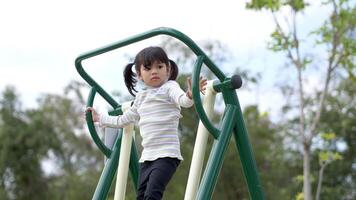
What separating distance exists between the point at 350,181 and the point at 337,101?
7.51 feet

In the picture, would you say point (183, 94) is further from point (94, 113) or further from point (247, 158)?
point (94, 113)

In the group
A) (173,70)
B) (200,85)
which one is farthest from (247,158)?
(173,70)

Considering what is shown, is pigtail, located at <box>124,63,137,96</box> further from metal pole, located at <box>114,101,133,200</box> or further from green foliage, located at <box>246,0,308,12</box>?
green foliage, located at <box>246,0,308,12</box>

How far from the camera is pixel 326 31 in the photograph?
821 centimetres

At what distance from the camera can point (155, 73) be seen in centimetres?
325

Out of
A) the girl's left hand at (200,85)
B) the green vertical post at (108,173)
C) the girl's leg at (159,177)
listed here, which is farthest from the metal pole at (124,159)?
the girl's left hand at (200,85)

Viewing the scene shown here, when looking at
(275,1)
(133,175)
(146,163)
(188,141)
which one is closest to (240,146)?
(146,163)

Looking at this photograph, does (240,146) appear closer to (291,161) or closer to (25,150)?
(291,161)

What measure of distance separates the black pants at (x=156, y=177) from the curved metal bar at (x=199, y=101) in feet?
0.84

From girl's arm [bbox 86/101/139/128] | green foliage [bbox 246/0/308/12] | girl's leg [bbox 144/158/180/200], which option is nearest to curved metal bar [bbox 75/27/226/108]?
girl's arm [bbox 86/101/139/128]

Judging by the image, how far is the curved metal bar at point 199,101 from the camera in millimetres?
2959

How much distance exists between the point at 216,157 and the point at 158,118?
372 mm

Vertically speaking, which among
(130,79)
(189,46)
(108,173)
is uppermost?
(189,46)

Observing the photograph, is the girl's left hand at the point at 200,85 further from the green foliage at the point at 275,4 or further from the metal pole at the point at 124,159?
the green foliage at the point at 275,4
